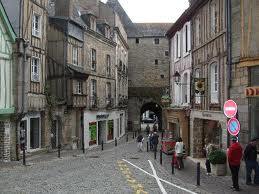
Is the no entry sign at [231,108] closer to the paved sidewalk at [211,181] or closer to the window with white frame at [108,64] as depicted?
the paved sidewalk at [211,181]

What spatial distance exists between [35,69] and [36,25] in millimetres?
2209

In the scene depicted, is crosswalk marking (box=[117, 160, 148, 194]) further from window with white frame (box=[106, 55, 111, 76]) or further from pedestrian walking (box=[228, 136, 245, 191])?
window with white frame (box=[106, 55, 111, 76])

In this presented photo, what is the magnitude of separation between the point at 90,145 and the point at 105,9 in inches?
530

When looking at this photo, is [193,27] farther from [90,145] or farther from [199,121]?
[90,145]

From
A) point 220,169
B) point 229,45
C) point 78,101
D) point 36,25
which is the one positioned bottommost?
point 220,169

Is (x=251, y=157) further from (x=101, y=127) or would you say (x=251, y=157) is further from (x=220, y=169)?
(x=101, y=127)

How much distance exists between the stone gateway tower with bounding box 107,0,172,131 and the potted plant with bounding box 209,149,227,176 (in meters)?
32.3

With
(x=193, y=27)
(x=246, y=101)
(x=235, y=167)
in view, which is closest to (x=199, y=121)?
(x=193, y=27)

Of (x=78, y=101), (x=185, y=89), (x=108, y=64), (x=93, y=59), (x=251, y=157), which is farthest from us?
(x=108, y=64)

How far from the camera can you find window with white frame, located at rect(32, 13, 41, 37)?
2170 cm

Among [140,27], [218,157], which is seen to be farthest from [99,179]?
[140,27]

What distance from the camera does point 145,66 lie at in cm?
4922

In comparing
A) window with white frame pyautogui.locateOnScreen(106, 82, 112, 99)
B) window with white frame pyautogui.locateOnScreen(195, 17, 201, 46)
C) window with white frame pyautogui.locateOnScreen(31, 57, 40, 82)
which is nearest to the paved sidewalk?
window with white frame pyautogui.locateOnScreen(195, 17, 201, 46)

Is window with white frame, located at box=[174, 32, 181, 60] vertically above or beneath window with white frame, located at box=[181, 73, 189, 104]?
above
